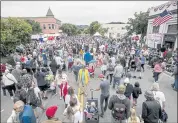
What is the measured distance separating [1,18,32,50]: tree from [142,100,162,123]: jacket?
15688 millimetres

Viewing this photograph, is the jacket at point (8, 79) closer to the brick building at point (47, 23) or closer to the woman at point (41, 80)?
the woman at point (41, 80)

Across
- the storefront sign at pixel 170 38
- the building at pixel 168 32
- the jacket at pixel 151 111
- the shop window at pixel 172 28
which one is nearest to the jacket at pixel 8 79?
the jacket at pixel 151 111

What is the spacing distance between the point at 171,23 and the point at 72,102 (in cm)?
1985

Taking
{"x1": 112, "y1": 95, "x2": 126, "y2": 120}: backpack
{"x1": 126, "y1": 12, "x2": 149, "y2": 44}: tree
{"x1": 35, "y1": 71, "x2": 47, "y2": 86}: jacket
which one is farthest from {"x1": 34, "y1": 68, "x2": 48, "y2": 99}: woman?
{"x1": 126, "y1": 12, "x2": 149, "y2": 44}: tree

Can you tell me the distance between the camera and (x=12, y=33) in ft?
65.7

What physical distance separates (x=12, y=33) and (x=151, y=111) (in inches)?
770

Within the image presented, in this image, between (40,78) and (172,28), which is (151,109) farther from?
(172,28)

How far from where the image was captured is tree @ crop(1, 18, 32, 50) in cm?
1717

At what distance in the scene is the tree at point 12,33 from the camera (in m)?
17.2

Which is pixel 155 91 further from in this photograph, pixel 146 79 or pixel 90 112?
pixel 146 79

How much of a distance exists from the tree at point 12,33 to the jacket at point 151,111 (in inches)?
618

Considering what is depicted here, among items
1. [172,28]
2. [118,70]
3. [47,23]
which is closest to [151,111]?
[118,70]

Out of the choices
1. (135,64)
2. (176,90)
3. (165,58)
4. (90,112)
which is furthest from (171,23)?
(90,112)

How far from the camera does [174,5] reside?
1956 centimetres
